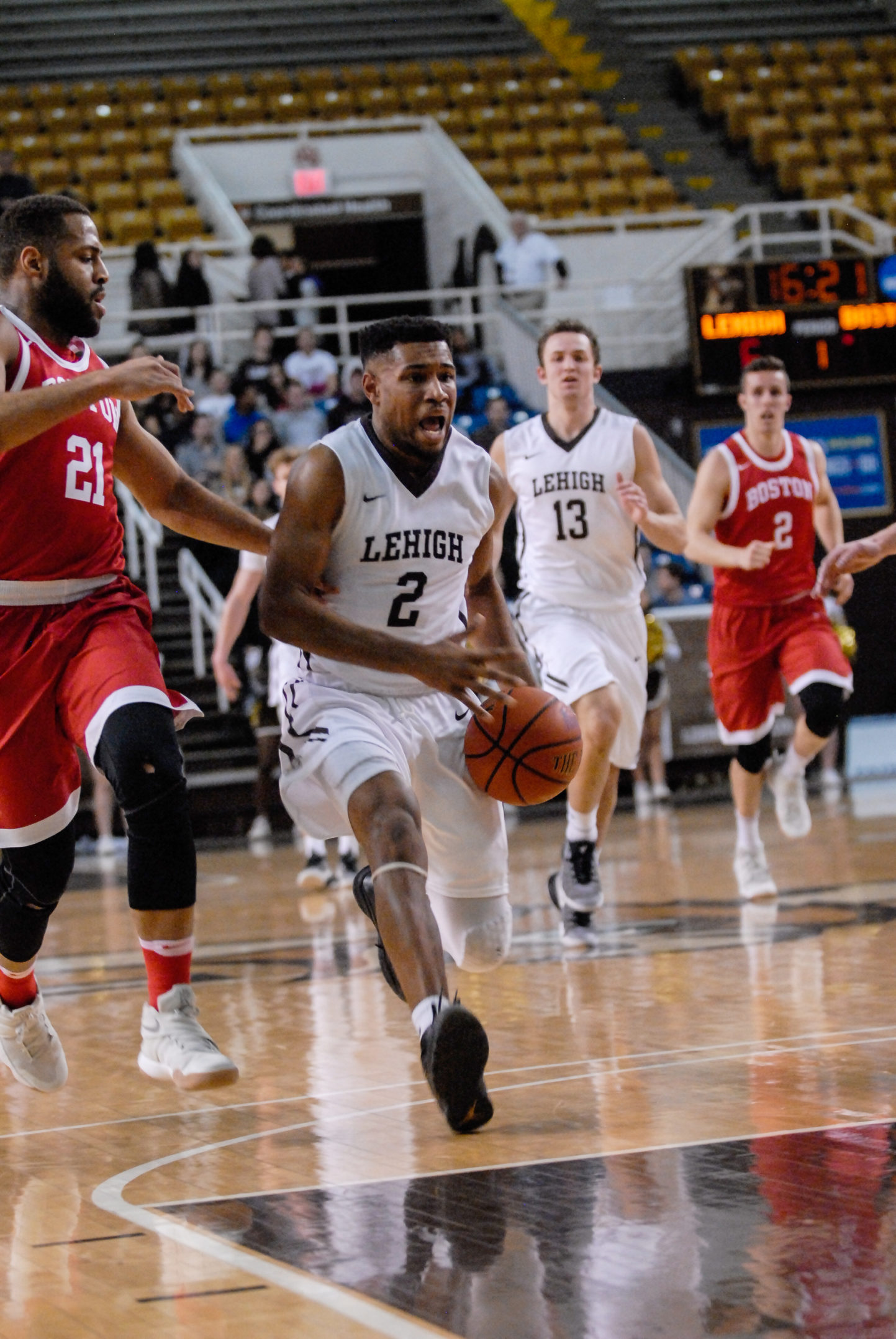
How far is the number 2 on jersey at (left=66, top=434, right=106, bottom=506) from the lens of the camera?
4105 millimetres

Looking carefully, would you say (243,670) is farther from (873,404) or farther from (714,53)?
(714,53)

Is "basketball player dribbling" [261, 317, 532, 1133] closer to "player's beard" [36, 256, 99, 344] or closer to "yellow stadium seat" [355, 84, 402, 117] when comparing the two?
"player's beard" [36, 256, 99, 344]

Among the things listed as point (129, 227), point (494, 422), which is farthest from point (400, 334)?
point (129, 227)

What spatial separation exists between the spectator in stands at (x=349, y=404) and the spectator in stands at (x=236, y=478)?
2.62ft

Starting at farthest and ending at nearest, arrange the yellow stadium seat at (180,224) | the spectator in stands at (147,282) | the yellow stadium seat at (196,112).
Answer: the yellow stadium seat at (196,112), the yellow stadium seat at (180,224), the spectator in stands at (147,282)

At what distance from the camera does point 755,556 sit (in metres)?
6.97

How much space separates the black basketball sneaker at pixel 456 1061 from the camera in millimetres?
3609

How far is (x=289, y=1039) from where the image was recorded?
517cm

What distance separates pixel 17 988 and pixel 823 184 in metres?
17.6

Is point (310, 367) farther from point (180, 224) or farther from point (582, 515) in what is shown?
point (582, 515)

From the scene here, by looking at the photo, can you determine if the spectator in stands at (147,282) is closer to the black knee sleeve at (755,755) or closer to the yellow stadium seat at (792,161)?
the yellow stadium seat at (792,161)

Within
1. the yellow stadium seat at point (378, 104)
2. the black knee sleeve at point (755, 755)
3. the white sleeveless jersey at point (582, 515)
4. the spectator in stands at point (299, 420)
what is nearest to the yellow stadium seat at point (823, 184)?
the yellow stadium seat at point (378, 104)

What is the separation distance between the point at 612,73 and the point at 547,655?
17.8 meters

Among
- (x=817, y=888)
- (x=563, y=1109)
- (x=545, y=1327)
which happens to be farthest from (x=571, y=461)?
(x=545, y=1327)
